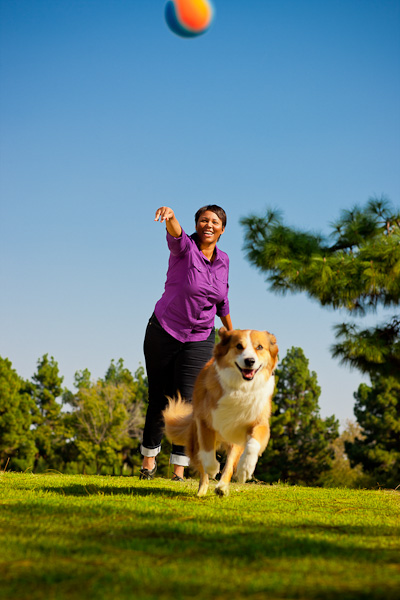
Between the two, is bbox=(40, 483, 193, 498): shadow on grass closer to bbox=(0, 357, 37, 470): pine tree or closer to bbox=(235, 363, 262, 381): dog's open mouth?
bbox=(235, 363, 262, 381): dog's open mouth

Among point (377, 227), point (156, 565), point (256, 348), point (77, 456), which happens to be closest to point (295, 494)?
point (256, 348)

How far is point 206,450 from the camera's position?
4605mm

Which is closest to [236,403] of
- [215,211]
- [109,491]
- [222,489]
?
[222,489]

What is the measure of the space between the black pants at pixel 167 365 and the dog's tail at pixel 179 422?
716mm

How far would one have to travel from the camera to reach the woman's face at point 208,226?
5652mm

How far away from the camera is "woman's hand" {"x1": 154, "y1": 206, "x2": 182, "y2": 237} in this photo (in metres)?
5.12

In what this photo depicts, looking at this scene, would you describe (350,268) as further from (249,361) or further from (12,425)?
(12,425)

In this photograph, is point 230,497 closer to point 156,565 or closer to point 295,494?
point 295,494

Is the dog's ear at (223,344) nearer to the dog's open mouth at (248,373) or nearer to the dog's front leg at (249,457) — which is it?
the dog's open mouth at (248,373)

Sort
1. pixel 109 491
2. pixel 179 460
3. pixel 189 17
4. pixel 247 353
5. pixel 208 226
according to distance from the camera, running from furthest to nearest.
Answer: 1. pixel 189 17
2. pixel 179 460
3. pixel 208 226
4. pixel 109 491
5. pixel 247 353

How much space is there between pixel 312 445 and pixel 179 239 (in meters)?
30.0

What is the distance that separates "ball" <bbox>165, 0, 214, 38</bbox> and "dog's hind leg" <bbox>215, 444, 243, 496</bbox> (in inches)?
194

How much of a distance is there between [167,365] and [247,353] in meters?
2.06

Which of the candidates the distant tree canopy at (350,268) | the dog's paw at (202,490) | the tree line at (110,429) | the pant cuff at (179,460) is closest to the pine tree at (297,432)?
the tree line at (110,429)
